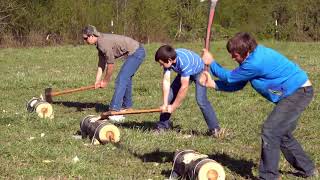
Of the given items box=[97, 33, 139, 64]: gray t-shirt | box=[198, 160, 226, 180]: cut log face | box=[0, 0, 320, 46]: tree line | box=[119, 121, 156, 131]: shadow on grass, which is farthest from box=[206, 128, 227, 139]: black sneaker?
box=[0, 0, 320, 46]: tree line

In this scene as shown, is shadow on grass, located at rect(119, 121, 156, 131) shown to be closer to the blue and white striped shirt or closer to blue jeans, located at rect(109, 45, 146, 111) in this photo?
blue jeans, located at rect(109, 45, 146, 111)

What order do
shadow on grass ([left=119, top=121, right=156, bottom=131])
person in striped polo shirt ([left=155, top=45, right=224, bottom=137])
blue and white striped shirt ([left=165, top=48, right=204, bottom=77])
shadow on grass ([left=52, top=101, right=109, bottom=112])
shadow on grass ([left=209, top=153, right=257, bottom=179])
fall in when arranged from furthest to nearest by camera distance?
shadow on grass ([left=52, top=101, right=109, bottom=112]), shadow on grass ([left=119, top=121, right=156, bottom=131]), blue and white striped shirt ([left=165, top=48, right=204, bottom=77]), person in striped polo shirt ([left=155, top=45, right=224, bottom=137]), shadow on grass ([left=209, top=153, right=257, bottom=179])

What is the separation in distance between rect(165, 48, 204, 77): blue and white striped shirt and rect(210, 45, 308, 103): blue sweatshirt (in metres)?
1.93

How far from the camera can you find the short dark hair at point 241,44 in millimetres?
5672

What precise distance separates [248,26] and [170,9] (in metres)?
→ 24.7

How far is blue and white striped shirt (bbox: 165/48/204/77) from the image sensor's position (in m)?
7.93

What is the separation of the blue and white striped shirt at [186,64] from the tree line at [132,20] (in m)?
21.8

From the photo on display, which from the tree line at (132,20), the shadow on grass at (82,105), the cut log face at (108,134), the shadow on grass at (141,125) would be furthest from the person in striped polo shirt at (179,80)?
the tree line at (132,20)

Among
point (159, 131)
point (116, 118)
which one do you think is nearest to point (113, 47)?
point (116, 118)

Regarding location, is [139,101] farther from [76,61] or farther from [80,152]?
[76,61]

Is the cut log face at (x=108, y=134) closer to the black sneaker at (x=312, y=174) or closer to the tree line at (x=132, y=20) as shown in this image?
the black sneaker at (x=312, y=174)

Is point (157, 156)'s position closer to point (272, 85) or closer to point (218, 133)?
point (218, 133)

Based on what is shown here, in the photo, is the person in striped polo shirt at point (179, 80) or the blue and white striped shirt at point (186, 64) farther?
the blue and white striped shirt at point (186, 64)

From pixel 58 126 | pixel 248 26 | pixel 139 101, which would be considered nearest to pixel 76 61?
pixel 139 101
